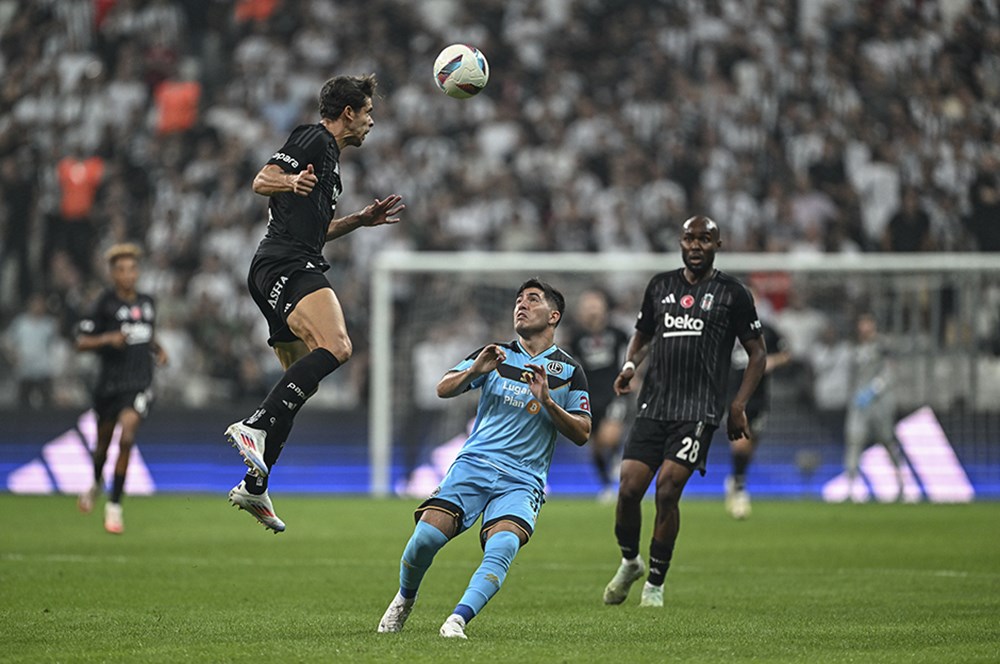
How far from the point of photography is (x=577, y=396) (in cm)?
848

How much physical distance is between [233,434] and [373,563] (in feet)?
Result: 15.1

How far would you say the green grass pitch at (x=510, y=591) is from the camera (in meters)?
7.60

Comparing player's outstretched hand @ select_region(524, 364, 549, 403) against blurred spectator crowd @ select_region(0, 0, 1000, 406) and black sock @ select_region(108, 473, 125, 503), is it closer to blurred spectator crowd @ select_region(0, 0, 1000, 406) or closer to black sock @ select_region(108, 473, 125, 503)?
black sock @ select_region(108, 473, 125, 503)

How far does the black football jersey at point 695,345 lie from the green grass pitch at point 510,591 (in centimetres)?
128

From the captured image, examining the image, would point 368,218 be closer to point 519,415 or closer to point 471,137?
point 519,415

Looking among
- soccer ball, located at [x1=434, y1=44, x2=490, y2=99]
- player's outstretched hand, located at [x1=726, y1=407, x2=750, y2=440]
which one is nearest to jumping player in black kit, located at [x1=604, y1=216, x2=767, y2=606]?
player's outstretched hand, located at [x1=726, y1=407, x2=750, y2=440]

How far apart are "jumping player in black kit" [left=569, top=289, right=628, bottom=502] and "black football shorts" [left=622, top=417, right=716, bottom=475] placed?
8760 mm

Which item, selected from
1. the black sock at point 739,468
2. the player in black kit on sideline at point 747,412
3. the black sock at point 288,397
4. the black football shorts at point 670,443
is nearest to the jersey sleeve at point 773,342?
the player in black kit on sideline at point 747,412

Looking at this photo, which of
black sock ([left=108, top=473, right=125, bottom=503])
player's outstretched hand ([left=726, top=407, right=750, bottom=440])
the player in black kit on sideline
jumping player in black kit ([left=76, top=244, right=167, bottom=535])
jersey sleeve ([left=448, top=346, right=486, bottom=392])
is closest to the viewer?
jersey sleeve ([left=448, top=346, right=486, bottom=392])

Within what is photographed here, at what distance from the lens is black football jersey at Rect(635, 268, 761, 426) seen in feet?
33.5

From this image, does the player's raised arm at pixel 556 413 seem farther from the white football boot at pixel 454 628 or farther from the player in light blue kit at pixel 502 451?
the white football boot at pixel 454 628

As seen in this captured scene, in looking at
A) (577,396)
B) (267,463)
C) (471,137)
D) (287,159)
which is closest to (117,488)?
(267,463)

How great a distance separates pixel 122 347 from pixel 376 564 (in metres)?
4.17

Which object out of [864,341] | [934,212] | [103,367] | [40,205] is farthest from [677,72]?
[103,367]
